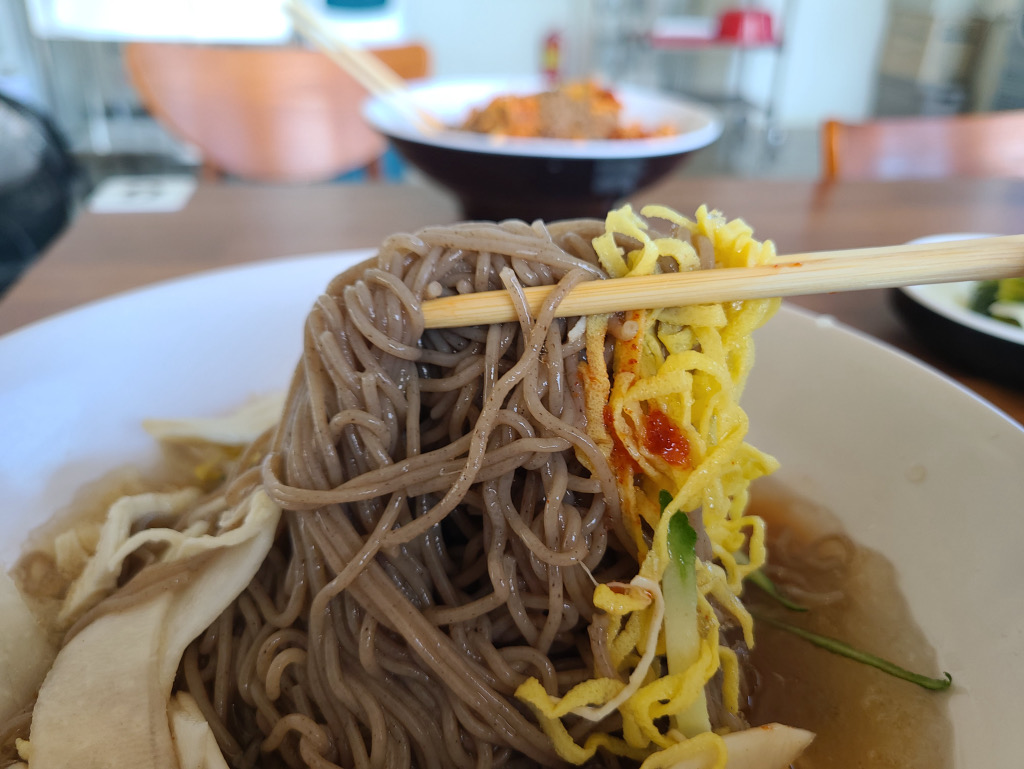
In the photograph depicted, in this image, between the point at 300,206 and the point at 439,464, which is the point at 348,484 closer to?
the point at 439,464

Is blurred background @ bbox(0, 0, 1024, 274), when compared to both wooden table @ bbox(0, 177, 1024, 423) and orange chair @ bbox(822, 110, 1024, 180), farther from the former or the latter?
wooden table @ bbox(0, 177, 1024, 423)

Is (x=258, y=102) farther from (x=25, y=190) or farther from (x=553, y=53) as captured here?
(x=553, y=53)

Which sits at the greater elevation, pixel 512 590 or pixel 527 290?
pixel 527 290

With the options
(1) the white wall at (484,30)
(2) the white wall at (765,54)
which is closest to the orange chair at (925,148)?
(2) the white wall at (765,54)

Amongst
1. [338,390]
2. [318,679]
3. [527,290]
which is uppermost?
[527,290]

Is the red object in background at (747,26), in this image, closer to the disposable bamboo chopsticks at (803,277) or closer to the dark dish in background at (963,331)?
the dark dish in background at (963,331)

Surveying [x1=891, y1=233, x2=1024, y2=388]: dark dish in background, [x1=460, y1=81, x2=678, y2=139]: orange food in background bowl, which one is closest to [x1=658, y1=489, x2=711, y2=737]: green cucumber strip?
[x1=891, y1=233, x2=1024, y2=388]: dark dish in background

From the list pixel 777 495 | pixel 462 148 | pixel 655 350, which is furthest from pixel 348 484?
pixel 462 148
